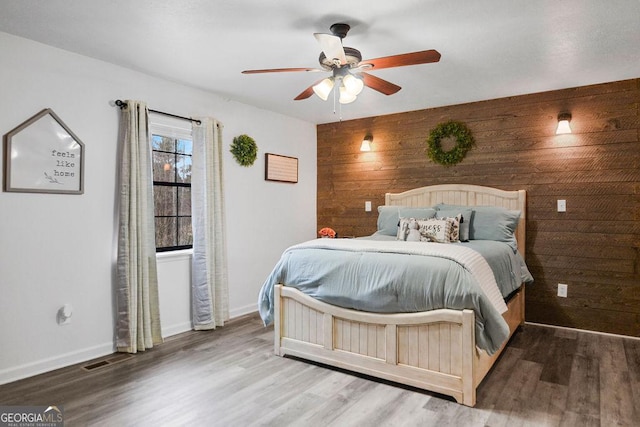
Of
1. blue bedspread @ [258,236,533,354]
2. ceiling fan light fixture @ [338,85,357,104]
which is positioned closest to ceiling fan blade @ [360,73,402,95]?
ceiling fan light fixture @ [338,85,357,104]

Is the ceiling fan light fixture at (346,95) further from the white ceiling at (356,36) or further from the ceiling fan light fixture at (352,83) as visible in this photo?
the white ceiling at (356,36)

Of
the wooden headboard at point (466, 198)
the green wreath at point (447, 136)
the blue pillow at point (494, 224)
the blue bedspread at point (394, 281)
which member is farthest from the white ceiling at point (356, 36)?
the blue bedspread at point (394, 281)

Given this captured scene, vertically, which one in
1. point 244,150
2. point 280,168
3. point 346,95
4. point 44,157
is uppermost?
point 346,95

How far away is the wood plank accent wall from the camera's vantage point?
3.57 meters

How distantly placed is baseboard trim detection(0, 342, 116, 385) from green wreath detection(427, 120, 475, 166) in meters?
3.69

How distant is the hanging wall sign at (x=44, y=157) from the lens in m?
2.71

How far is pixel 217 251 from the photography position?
392cm

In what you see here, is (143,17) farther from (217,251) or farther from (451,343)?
(451,343)

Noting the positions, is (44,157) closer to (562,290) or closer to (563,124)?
(563,124)

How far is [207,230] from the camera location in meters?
3.84

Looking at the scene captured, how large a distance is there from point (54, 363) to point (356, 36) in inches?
123

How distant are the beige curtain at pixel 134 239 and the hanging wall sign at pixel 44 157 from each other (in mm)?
336

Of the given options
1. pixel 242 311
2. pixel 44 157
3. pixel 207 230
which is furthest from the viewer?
pixel 242 311

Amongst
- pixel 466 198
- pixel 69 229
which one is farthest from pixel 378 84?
pixel 69 229
